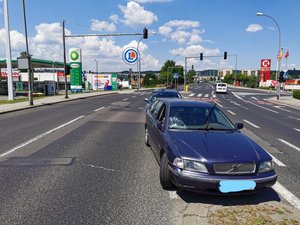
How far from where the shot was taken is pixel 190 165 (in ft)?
13.1

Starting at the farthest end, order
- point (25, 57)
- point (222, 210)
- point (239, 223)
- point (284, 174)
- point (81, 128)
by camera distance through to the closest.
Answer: point (25, 57)
point (81, 128)
point (284, 174)
point (222, 210)
point (239, 223)

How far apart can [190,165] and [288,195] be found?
1906mm

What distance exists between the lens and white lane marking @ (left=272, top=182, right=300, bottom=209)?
4.25 m

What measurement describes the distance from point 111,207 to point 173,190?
45.9 inches

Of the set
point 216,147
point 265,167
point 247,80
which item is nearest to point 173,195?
point 216,147

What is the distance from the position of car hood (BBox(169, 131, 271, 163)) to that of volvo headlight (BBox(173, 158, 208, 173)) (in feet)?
0.24

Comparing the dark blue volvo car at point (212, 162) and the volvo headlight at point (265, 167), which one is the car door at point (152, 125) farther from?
the volvo headlight at point (265, 167)

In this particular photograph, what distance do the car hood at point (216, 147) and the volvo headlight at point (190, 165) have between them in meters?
0.07

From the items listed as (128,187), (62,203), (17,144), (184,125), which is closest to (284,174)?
(184,125)

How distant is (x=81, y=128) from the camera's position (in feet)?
35.1

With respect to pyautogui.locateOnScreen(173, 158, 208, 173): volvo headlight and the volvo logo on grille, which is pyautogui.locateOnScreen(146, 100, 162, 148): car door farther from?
the volvo logo on grille

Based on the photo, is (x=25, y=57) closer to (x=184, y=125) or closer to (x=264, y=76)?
(x=184, y=125)

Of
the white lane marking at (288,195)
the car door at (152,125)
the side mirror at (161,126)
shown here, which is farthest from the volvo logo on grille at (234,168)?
the car door at (152,125)

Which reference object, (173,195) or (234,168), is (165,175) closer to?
(173,195)
